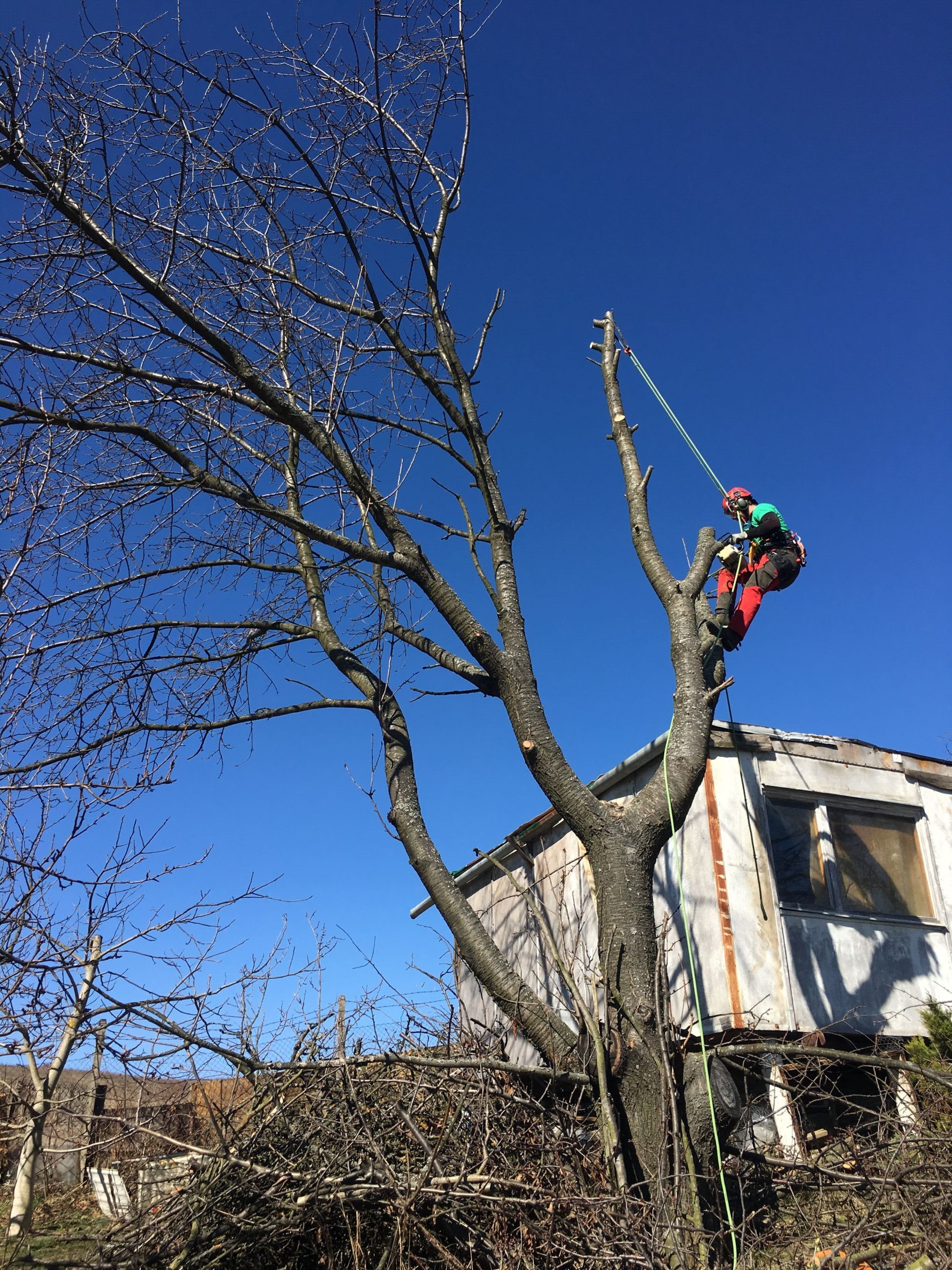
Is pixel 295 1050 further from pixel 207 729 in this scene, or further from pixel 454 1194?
pixel 207 729

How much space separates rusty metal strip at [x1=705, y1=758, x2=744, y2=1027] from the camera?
8578mm

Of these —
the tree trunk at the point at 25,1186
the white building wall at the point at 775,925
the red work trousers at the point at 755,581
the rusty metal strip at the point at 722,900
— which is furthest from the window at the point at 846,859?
the tree trunk at the point at 25,1186

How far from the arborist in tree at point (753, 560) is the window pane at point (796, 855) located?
2.73 metres

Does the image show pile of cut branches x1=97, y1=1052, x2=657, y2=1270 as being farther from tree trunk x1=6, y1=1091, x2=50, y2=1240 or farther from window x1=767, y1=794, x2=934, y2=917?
window x1=767, y1=794, x2=934, y2=917

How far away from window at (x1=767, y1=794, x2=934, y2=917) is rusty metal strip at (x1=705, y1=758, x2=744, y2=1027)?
2.23 feet

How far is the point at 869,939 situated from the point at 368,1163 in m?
6.59

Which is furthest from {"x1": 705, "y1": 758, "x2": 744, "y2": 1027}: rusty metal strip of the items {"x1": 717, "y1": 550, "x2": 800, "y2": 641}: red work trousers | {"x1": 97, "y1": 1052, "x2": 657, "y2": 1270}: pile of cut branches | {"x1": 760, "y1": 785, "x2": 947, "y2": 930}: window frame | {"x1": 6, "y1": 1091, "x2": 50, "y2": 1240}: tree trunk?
{"x1": 6, "y1": 1091, "x2": 50, "y2": 1240}: tree trunk

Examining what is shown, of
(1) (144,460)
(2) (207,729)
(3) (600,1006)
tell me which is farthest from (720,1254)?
(1) (144,460)

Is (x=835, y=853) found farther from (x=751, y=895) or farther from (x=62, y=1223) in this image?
(x=62, y=1223)

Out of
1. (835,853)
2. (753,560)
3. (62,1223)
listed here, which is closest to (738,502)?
(753,560)

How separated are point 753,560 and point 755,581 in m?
0.41

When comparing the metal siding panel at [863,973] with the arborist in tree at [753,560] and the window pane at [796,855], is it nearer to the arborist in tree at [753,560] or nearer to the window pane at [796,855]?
the window pane at [796,855]

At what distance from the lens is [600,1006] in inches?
202

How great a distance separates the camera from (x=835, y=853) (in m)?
9.93
